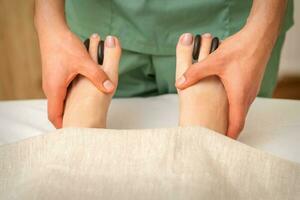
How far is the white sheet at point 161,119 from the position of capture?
75cm

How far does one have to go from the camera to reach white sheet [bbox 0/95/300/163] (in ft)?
2.47

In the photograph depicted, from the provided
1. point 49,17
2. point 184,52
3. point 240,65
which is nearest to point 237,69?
point 240,65

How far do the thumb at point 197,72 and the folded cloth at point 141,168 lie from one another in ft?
0.50

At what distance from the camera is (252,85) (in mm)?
697

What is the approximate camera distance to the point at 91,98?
74 cm

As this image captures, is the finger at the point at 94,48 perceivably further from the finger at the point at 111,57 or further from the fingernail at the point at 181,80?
the fingernail at the point at 181,80

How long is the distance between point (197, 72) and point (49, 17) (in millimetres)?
267

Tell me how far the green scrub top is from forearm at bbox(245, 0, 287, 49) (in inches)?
5.3

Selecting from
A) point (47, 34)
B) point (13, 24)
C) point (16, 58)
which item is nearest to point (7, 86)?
point (16, 58)

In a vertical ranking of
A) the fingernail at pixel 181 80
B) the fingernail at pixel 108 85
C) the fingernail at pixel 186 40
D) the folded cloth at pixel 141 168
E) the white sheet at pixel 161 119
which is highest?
the fingernail at pixel 186 40

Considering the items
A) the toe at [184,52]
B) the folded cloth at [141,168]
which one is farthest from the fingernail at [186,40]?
the folded cloth at [141,168]

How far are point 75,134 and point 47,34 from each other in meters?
0.26

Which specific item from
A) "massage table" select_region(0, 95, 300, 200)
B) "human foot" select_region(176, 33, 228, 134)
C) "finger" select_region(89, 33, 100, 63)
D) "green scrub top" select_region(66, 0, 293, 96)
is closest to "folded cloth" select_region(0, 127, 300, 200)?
"massage table" select_region(0, 95, 300, 200)

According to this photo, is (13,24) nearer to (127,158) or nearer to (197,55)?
(197,55)
